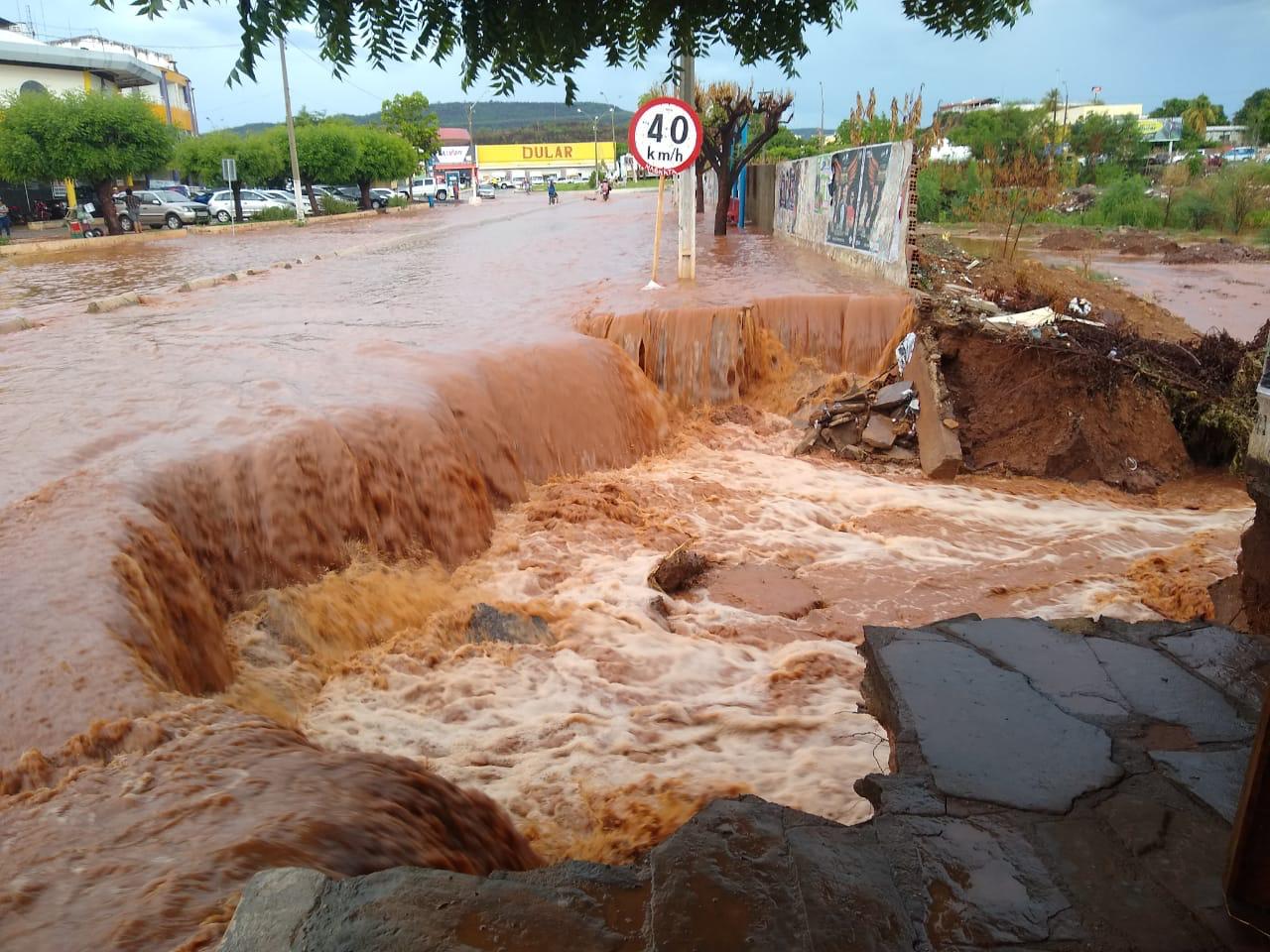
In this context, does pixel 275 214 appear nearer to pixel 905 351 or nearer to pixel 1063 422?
pixel 905 351

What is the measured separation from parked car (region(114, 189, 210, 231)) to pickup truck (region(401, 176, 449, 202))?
21.8 metres

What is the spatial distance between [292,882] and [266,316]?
30.9 feet

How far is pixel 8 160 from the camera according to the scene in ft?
90.2

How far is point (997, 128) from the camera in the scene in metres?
43.8

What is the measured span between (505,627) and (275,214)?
3477 centimetres

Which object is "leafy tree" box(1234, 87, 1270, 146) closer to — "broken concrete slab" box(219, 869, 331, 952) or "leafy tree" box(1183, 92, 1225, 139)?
"leafy tree" box(1183, 92, 1225, 139)

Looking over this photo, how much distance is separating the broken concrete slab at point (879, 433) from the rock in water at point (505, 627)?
4159 millimetres

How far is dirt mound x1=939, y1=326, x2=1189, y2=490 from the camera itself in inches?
303

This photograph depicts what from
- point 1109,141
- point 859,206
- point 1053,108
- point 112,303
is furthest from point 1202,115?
point 112,303

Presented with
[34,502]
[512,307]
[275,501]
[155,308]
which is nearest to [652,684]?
[275,501]

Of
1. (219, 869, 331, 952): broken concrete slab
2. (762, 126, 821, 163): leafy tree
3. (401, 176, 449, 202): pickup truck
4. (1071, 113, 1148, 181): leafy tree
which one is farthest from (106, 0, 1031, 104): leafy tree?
(401, 176, 449, 202): pickup truck

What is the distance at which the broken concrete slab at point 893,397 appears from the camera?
27.5 ft

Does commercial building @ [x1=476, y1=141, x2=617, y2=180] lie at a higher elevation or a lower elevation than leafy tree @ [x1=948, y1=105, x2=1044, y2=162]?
higher

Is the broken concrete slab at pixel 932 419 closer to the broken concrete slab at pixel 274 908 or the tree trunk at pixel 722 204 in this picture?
the broken concrete slab at pixel 274 908
